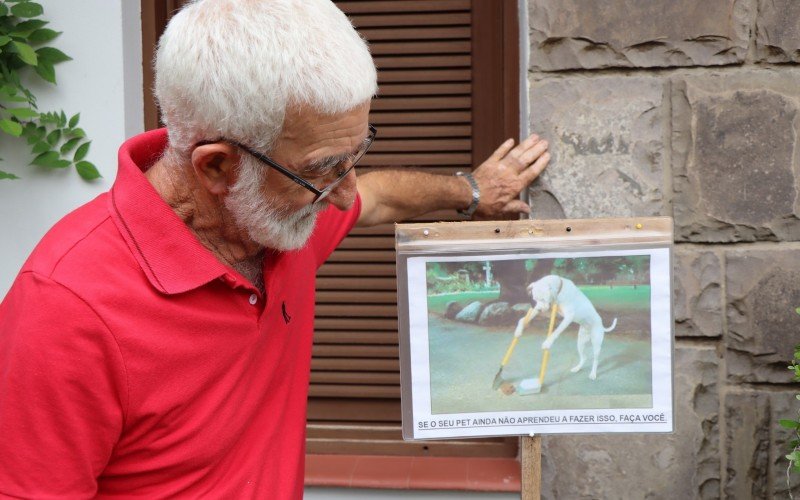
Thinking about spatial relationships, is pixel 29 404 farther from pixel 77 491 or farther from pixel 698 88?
pixel 698 88

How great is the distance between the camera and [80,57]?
91.0 inches

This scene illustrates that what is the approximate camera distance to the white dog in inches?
66.7

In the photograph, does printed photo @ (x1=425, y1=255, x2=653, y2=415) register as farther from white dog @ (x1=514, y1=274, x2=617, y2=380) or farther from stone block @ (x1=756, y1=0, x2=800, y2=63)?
stone block @ (x1=756, y1=0, x2=800, y2=63)

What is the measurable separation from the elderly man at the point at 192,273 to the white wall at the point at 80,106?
83cm

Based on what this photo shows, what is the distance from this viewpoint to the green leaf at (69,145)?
2324 mm

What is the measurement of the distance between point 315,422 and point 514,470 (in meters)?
0.60

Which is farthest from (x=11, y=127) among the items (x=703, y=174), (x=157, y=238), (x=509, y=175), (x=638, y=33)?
(x=703, y=174)

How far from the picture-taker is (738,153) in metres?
1.87

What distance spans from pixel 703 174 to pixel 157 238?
113cm

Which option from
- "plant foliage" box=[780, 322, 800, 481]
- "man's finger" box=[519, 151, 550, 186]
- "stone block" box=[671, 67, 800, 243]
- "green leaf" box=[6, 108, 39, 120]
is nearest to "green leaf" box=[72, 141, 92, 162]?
"green leaf" box=[6, 108, 39, 120]

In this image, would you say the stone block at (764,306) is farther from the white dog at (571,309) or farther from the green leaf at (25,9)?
the green leaf at (25,9)

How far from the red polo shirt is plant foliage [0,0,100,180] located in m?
0.85

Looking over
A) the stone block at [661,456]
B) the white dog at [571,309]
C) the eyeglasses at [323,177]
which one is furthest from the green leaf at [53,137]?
the stone block at [661,456]

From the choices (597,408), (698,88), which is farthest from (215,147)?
(698,88)
